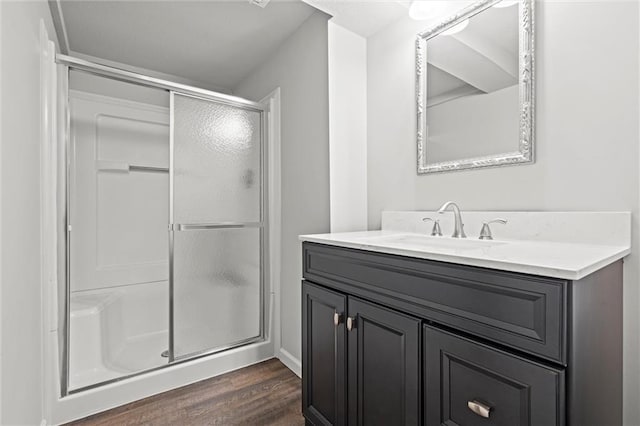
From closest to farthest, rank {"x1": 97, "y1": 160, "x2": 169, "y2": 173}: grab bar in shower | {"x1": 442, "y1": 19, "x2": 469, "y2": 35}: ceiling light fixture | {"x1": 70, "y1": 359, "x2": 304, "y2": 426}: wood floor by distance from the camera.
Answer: {"x1": 442, "y1": 19, "x2": 469, "y2": 35}: ceiling light fixture
{"x1": 70, "y1": 359, "x2": 304, "y2": 426}: wood floor
{"x1": 97, "y1": 160, "x2": 169, "y2": 173}: grab bar in shower

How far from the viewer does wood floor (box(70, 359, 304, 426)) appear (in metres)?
1.69

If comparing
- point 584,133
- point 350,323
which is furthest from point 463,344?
point 584,133

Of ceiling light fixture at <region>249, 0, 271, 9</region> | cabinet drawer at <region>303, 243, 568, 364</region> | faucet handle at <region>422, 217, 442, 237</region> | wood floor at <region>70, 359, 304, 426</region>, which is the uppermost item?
ceiling light fixture at <region>249, 0, 271, 9</region>

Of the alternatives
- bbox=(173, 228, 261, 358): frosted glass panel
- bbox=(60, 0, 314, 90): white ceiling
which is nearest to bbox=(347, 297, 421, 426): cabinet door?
bbox=(173, 228, 261, 358): frosted glass panel

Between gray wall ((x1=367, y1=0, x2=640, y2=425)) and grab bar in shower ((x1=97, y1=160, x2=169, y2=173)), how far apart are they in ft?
8.41

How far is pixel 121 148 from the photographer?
9.17ft

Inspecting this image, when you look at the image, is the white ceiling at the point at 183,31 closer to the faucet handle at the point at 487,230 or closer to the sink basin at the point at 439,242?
the sink basin at the point at 439,242

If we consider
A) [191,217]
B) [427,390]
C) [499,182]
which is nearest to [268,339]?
[191,217]

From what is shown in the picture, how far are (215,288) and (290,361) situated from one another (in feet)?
2.42

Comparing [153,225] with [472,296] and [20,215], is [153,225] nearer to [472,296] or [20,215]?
[20,215]

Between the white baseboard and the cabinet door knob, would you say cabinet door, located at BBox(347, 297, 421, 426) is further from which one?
the white baseboard

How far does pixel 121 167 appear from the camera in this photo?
9.04 ft

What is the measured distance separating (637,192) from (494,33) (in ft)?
2.79

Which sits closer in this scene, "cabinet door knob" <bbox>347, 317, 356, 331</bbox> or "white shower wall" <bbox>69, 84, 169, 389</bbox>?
"cabinet door knob" <bbox>347, 317, 356, 331</bbox>
